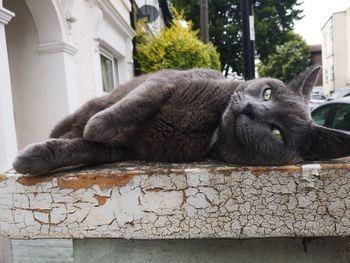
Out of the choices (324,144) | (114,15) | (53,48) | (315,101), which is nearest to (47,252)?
(324,144)

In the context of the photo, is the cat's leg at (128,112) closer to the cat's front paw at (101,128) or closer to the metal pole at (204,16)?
the cat's front paw at (101,128)

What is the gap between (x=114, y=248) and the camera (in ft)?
3.42

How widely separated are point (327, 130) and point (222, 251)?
1.48 ft

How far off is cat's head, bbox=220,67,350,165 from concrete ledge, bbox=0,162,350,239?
17 cm

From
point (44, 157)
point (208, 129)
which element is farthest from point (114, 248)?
point (208, 129)

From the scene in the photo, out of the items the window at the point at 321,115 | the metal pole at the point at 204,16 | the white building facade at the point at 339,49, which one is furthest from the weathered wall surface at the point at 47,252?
the white building facade at the point at 339,49

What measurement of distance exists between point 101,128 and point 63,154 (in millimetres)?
137

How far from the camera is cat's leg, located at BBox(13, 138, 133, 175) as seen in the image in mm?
1056

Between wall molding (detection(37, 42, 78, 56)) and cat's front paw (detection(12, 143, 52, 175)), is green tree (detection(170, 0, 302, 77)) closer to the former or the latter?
wall molding (detection(37, 42, 78, 56))

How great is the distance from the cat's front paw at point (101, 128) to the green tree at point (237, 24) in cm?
1679

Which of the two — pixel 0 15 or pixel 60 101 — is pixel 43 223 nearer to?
pixel 0 15

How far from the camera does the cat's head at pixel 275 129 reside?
1.11 m

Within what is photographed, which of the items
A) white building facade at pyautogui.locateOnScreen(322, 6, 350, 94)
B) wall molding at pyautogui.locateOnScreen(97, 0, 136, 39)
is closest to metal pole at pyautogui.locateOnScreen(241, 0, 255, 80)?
wall molding at pyautogui.locateOnScreen(97, 0, 136, 39)

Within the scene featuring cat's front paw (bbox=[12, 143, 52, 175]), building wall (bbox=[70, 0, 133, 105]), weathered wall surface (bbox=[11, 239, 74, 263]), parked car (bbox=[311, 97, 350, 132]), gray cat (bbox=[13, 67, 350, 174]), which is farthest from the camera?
building wall (bbox=[70, 0, 133, 105])
